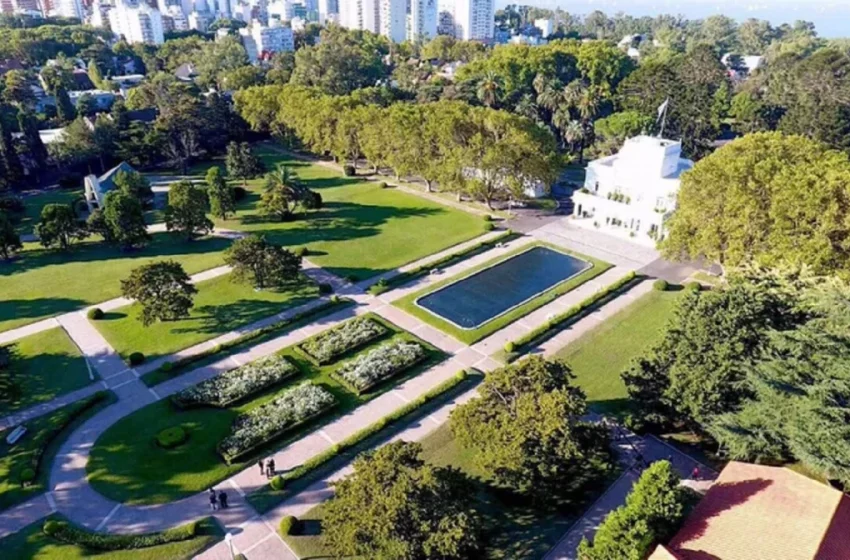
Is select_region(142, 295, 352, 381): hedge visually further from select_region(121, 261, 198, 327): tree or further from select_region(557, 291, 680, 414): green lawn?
select_region(557, 291, 680, 414): green lawn

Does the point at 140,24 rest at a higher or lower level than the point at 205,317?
higher

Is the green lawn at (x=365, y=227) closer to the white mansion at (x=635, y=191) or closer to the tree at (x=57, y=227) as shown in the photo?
the white mansion at (x=635, y=191)

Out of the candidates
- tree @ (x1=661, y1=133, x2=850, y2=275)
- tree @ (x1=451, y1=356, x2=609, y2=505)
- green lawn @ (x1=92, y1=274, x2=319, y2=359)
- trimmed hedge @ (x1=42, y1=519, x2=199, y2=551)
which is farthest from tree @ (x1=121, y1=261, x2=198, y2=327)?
tree @ (x1=661, y1=133, x2=850, y2=275)

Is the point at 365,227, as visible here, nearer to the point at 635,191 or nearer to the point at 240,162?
the point at 240,162

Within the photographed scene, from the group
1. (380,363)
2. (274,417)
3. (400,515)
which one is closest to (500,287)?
(380,363)

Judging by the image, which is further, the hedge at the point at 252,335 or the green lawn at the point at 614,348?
the hedge at the point at 252,335

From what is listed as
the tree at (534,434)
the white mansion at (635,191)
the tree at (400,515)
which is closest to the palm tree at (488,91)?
the white mansion at (635,191)
